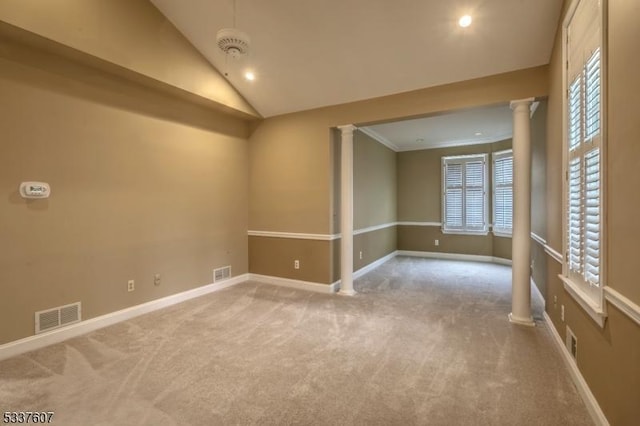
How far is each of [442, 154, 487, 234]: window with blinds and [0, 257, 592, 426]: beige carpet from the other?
11.8 feet

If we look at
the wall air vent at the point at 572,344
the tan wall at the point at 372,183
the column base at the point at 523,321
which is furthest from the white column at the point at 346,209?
the wall air vent at the point at 572,344

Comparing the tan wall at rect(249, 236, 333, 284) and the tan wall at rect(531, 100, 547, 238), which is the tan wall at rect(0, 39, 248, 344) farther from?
the tan wall at rect(531, 100, 547, 238)

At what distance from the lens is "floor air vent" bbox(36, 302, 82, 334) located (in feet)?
8.96

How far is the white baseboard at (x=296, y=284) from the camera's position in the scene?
174 inches

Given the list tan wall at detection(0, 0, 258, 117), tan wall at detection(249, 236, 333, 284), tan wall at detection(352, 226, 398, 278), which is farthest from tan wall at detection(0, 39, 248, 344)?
tan wall at detection(352, 226, 398, 278)

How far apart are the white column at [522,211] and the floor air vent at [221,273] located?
3.83 meters

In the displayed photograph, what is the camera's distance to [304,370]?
233 cm

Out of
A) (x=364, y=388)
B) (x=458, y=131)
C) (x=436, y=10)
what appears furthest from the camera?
(x=458, y=131)

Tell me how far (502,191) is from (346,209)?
422cm

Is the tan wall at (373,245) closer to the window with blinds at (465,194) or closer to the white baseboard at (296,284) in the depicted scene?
the white baseboard at (296,284)

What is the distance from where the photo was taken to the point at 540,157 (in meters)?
3.71

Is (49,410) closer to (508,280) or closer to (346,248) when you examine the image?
(346,248)

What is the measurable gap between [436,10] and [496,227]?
5283 millimetres

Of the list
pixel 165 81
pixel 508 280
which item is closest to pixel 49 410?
pixel 165 81
